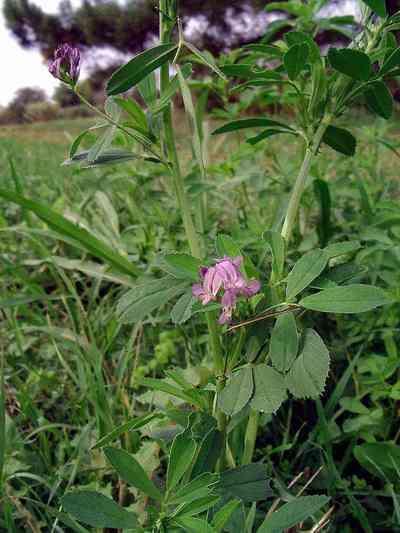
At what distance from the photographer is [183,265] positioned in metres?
0.57

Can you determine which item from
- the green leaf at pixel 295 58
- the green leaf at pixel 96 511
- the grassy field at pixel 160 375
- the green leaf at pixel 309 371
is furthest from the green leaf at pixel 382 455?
the green leaf at pixel 295 58

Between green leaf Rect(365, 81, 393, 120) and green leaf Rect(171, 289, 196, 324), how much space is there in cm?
33

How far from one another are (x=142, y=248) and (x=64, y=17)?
19584 mm

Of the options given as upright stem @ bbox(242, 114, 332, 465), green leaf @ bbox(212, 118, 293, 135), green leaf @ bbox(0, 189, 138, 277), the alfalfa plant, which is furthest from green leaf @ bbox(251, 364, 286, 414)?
green leaf @ bbox(0, 189, 138, 277)

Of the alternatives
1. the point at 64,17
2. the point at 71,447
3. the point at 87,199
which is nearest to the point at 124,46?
the point at 64,17

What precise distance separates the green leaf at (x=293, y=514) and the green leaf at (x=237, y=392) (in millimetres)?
110

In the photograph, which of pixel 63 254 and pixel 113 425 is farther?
pixel 63 254

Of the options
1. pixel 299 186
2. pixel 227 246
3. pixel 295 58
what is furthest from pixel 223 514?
pixel 295 58

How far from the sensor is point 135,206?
1629 mm

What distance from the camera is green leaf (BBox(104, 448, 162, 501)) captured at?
1.59 ft

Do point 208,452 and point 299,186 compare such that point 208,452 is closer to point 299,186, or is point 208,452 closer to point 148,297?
point 148,297

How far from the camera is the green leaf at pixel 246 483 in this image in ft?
1.91

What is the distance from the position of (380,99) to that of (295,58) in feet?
0.43

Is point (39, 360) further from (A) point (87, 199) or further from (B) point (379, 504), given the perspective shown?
(B) point (379, 504)
